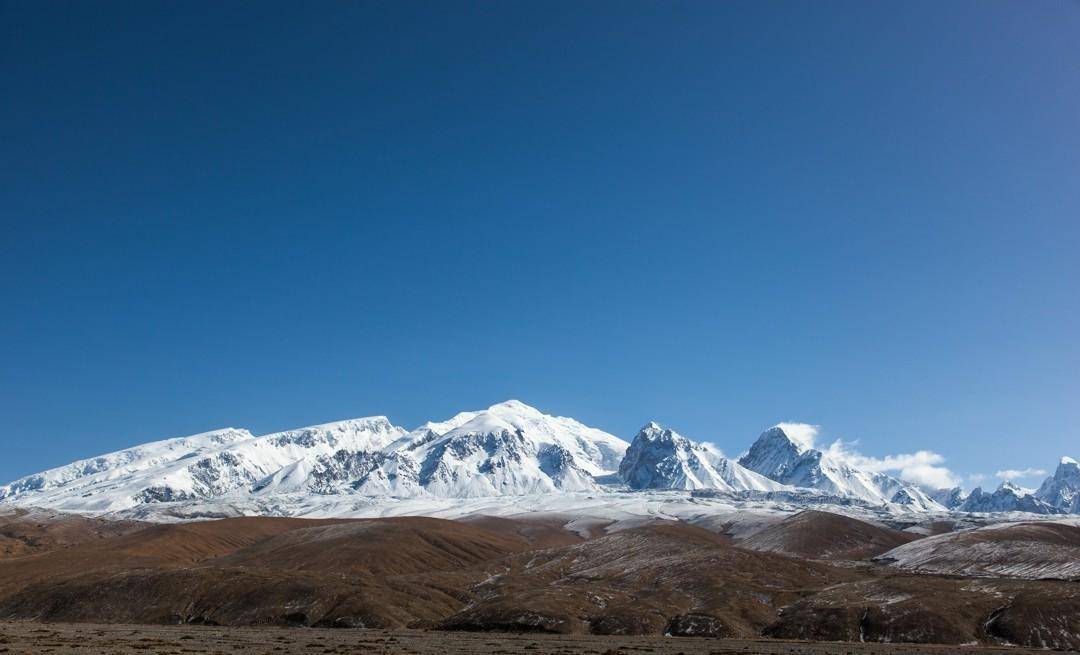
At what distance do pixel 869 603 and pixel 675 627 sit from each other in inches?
1380

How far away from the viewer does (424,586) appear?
585 feet

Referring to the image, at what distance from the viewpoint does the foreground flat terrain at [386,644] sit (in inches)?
3661

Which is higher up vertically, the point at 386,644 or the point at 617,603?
the point at 386,644

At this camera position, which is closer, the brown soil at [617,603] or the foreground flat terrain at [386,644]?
the foreground flat terrain at [386,644]

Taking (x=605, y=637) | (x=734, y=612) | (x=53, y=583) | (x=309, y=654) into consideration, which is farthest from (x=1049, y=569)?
(x=53, y=583)

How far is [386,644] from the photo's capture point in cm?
10544

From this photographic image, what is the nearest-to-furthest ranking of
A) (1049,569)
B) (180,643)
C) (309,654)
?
(309,654) < (180,643) < (1049,569)

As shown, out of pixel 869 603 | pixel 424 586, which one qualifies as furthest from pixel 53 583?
pixel 869 603

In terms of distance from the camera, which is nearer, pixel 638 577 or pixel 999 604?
pixel 999 604

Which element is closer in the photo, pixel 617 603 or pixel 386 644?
pixel 386 644

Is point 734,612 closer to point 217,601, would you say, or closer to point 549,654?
point 549,654

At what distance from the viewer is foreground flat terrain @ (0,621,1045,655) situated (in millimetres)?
93000

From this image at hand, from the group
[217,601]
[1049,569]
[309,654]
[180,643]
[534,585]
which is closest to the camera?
[309,654]

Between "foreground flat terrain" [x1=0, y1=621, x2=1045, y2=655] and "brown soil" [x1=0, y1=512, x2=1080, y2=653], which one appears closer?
"foreground flat terrain" [x1=0, y1=621, x2=1045, y2=655]
